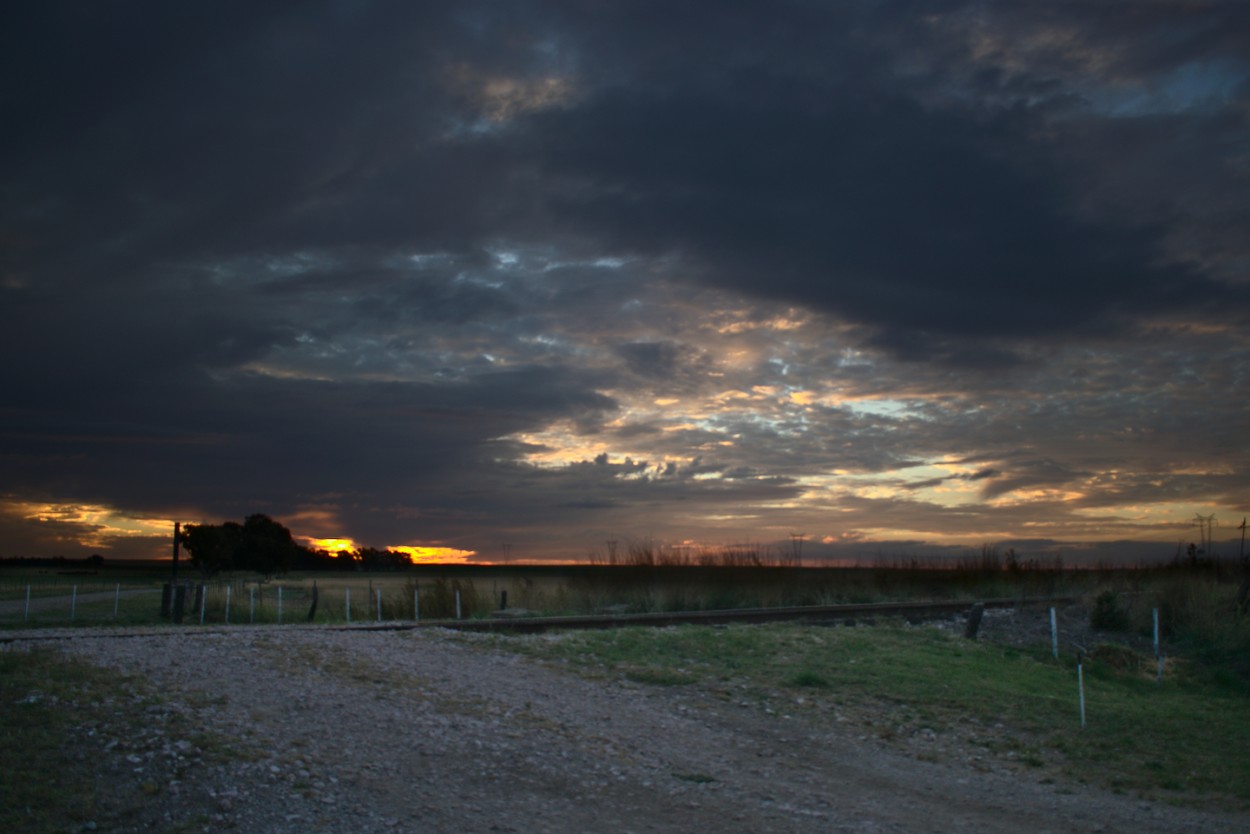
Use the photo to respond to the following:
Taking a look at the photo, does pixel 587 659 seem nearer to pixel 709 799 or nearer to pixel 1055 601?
pixel 709 799

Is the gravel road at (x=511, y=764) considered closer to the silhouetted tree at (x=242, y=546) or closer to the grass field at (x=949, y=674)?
the grass field at (x=949, y=674)

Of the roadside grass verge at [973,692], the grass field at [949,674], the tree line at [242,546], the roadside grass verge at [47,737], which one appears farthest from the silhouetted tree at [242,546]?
the roadside grass verge at [47,737]

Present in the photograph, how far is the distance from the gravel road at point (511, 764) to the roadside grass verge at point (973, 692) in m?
0.66

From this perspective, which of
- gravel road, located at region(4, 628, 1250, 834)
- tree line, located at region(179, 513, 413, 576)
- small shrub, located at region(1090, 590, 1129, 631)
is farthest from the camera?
tree line, located at region(179, 513, 413, 576)

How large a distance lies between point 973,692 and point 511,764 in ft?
26.3

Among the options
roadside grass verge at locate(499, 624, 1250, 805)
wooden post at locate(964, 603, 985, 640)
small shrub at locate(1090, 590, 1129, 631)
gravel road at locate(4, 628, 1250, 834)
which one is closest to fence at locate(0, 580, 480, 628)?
roadside grass verge at locate(499, 624, 1250, 805)

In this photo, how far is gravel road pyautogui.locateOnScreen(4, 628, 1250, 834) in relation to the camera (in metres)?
7.50

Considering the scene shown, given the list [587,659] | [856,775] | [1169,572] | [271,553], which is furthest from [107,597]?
[1169,572]

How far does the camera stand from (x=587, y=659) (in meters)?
14.9

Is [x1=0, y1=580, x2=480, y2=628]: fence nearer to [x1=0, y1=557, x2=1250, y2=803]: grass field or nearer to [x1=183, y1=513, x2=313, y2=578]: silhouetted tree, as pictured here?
[x1=0, y1=557, x2=1250, y2=803]: grass field

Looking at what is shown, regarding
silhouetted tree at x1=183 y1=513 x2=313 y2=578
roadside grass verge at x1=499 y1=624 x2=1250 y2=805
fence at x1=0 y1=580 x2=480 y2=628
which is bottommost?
roadside grass verge at x1=499 y1=624 x2=1250 y2=805

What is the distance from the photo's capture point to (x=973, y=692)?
554 inches

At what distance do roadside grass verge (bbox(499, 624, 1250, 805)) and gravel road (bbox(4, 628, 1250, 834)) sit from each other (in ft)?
2.16

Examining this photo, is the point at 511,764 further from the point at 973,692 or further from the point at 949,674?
the point at 949,674
